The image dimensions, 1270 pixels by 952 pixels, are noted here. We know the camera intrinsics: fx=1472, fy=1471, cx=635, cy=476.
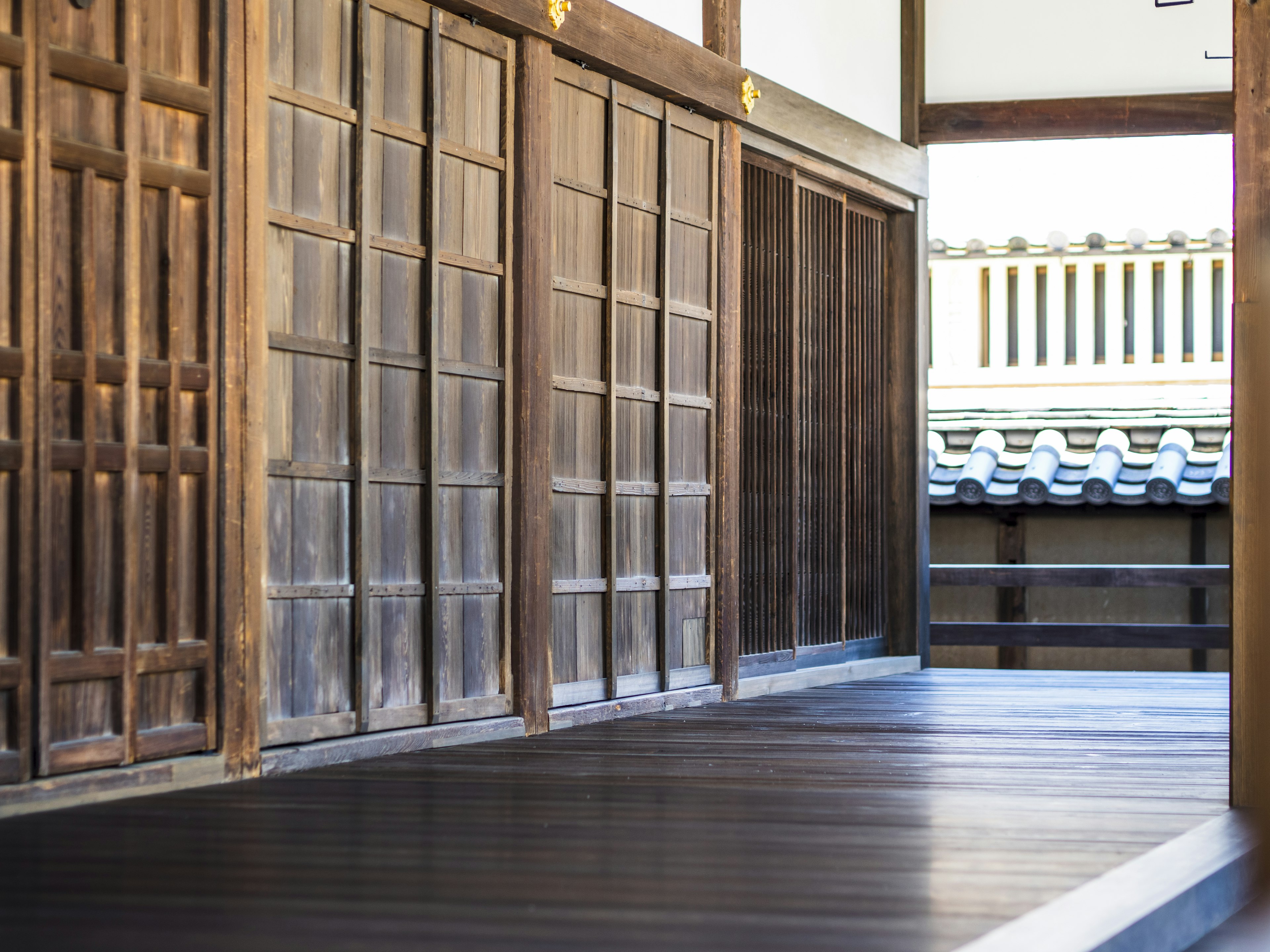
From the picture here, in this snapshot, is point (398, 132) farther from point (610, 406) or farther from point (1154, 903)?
point (1154, 903)

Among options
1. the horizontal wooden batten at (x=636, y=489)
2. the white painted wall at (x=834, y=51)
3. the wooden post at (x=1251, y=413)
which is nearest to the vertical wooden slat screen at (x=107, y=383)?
the horizontal wooden batten at (x=636, y=489)

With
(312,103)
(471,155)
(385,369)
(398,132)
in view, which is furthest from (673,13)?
(385,369)

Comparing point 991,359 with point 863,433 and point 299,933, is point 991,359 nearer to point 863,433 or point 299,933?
point 863,433

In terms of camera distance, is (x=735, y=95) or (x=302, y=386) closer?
(x=302, y=386)

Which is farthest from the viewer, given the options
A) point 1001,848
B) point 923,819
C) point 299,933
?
point 923,819

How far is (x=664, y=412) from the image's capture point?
17.1ft

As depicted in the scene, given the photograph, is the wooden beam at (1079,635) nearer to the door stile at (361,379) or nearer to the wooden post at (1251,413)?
the wooden post at (1251,413)

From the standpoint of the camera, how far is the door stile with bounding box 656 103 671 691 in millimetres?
5223

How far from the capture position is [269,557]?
3684mm

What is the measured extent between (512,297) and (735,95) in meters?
1.63

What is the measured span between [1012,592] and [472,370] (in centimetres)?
568

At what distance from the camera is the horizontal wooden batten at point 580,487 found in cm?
473

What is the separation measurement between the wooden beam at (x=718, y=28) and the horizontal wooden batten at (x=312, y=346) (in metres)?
2.30

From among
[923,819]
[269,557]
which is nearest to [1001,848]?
[923,819]
